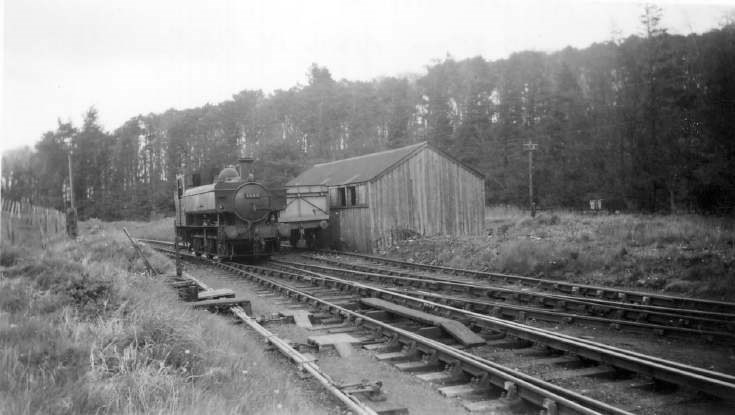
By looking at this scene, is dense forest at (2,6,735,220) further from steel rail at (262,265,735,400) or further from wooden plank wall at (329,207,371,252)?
steel rail at (262,265,735,400)

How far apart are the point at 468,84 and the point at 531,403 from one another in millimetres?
45731

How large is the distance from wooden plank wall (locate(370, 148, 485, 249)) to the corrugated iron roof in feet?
1.56

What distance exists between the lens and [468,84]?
48.1 m

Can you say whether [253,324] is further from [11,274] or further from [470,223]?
[470,223]

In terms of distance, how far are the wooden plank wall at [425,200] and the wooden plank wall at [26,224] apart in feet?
42.5

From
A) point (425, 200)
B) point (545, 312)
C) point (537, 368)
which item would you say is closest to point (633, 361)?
point (537, 368)

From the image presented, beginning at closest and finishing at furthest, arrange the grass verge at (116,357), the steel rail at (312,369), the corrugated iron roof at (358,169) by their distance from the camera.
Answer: the grass verge at (116,357) → the steel rail at (312,369) → the corrugated iron roof at (358,169)

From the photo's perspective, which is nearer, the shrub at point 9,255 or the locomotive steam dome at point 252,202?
the shrub at point 9,255

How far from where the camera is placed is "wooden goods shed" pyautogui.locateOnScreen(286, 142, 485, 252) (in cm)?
2147

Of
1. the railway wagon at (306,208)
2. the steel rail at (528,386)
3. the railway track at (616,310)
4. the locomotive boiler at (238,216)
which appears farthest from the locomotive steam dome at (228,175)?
the steel rail at (528,386)

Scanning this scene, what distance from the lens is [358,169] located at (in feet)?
81.9

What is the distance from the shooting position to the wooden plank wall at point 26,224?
7.33 meters

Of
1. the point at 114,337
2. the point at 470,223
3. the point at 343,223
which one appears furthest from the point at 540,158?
the point at 114,337

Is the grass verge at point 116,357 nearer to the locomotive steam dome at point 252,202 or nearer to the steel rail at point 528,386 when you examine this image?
the steel rail at point 528,386
